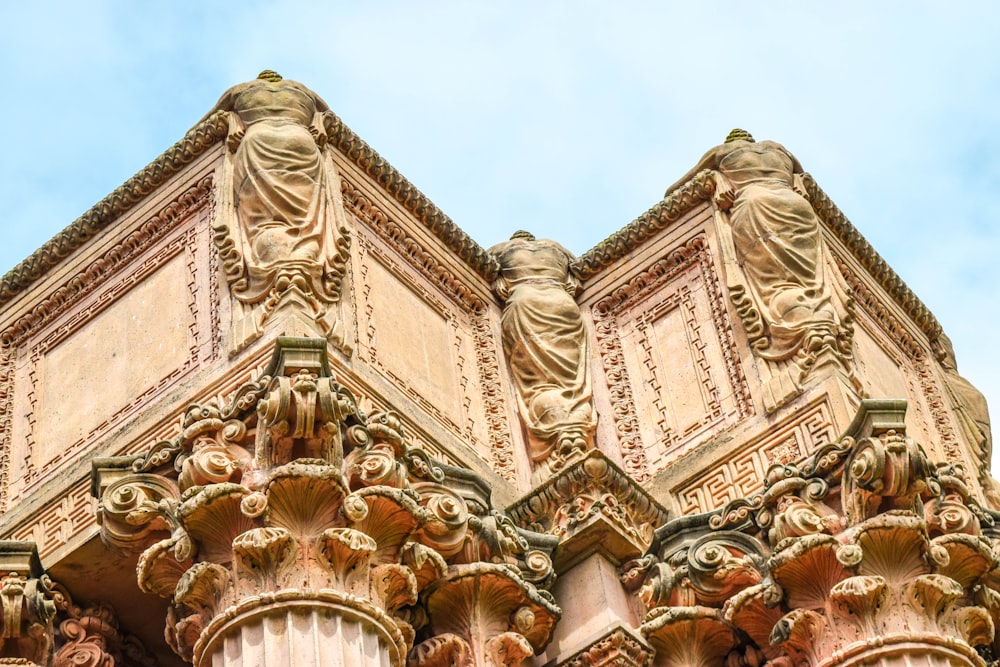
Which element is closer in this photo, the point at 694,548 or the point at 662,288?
the point at 694,548

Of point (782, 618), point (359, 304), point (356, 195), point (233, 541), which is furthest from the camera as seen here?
point (356, 195)

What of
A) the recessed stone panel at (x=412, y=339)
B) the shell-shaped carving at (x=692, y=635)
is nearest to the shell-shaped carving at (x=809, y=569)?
the shell-shaped carving at (x=692, y=635)

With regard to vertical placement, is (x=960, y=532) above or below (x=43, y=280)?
below

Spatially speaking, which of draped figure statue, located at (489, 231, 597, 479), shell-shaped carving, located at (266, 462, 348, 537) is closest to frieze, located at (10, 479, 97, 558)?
shell-shaped carving, located at (266, 462, 348, 537)

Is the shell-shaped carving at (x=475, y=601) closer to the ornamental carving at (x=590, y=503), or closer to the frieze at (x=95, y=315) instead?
the ornamental carving at (x=590, y=503)

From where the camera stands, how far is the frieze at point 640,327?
15891mm

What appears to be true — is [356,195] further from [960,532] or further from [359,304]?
[960,532]

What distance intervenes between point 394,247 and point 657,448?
8.29 ft

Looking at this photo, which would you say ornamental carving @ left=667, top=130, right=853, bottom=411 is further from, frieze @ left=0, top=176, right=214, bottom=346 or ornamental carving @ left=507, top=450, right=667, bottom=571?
frieze @ left=0, top=176, right=214, bottom=346

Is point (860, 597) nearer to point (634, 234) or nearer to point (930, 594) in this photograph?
point (930, 594)

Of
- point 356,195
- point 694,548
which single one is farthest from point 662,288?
point 694,548

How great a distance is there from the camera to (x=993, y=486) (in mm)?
17344

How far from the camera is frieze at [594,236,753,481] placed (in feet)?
52.1

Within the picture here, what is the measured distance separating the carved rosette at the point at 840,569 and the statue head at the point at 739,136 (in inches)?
174
